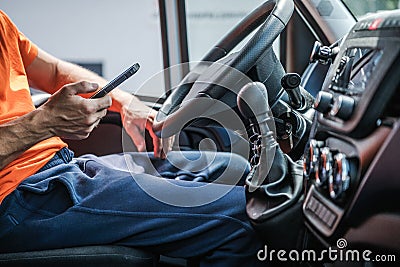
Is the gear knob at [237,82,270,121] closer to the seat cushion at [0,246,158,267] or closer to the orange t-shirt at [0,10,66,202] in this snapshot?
the seat cushion at [0,246,158,267]

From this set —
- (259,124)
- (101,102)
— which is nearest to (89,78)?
(101,102)

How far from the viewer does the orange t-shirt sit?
43.3 inches

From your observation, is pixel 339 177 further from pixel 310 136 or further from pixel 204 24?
pixel 204 24

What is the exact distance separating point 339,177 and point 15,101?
0.78 meters

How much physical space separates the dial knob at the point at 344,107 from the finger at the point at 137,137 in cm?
70

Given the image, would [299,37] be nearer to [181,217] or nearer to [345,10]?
[345,10]

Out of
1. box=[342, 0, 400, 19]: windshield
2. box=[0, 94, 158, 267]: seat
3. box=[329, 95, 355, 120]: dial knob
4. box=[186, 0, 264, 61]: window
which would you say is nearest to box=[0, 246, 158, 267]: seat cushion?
box=[0, 94, 158, 267]: seat

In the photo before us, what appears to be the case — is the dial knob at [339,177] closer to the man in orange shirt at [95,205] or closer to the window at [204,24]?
the man in orange shirt at [95,205]

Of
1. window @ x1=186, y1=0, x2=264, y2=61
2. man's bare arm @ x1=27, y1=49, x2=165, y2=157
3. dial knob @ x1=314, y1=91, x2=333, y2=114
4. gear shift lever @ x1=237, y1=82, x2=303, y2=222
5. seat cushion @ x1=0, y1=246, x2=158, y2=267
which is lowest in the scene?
window @ x1=186, y1=0, x2=264, y2=61

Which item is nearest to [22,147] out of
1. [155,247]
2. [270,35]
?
[155,247]

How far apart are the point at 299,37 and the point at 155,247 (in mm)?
1405

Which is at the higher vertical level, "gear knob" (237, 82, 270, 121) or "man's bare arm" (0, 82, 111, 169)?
"gear knob" (237, 82, 270, 121)

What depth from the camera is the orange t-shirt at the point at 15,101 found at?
3.61ft

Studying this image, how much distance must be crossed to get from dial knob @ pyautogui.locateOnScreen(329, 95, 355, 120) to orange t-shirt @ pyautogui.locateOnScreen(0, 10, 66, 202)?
642 mm
